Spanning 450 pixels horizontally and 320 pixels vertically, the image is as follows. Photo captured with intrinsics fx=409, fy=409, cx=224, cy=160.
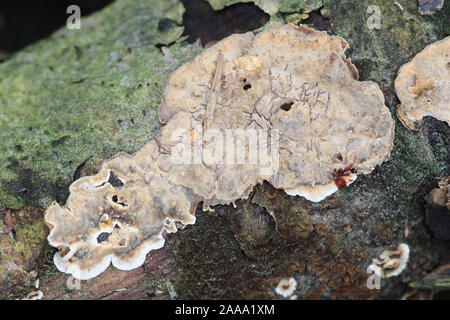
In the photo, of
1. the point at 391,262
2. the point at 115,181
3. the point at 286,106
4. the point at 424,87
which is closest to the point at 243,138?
the point at 286,106

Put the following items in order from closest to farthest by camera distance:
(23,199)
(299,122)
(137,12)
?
(299,122), (23,199), (137,12)

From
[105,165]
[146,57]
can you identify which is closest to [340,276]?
[105,165]

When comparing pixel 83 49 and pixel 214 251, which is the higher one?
pixel 83 49

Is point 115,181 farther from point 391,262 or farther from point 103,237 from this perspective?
point 391,262

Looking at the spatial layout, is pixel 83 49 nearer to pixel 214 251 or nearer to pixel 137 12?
pixel 137 12

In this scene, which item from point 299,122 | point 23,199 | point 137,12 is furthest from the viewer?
point 137,12

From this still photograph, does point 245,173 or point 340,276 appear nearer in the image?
point 245,173
